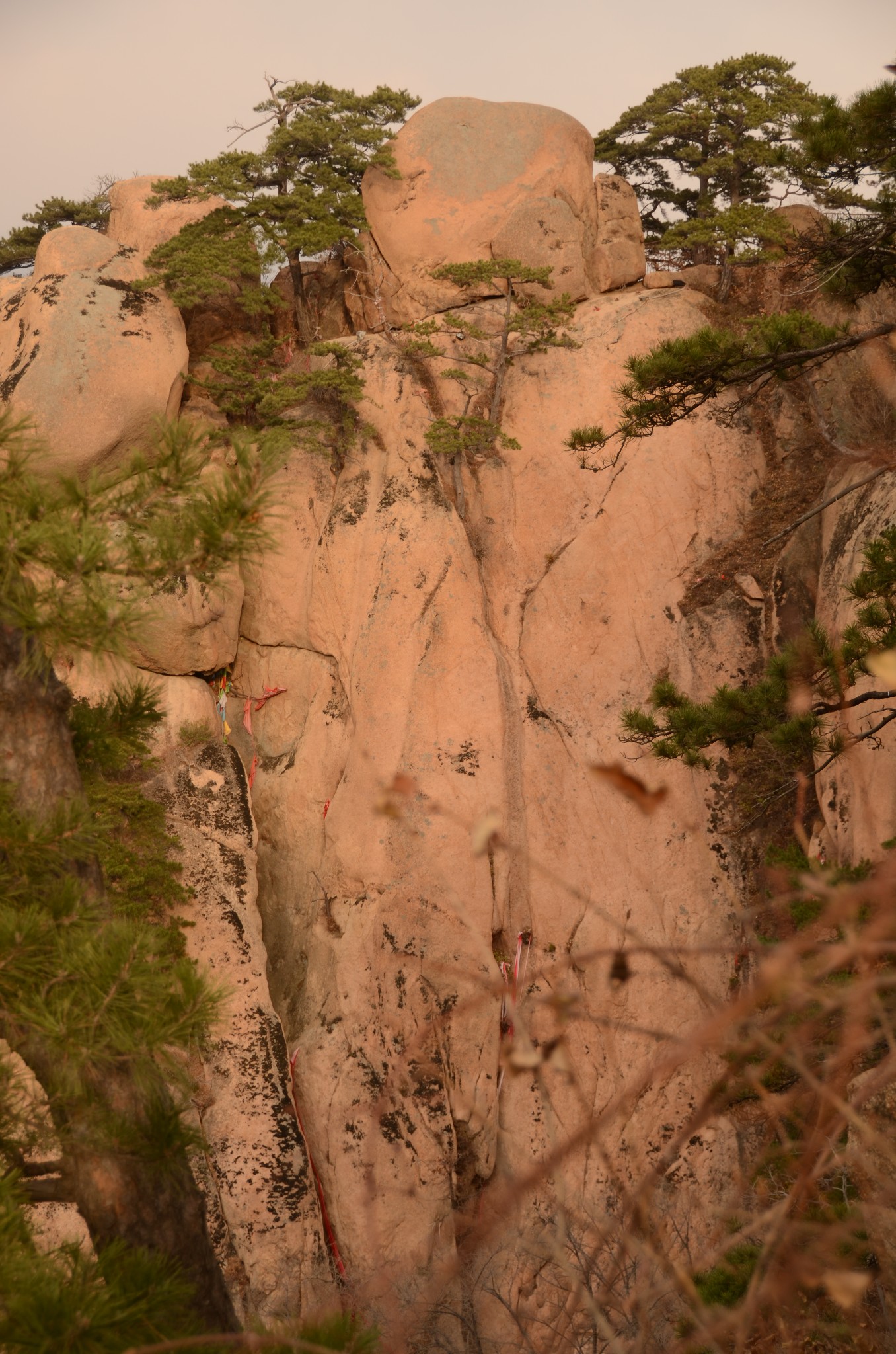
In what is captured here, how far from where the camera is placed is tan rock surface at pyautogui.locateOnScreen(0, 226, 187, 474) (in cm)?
989

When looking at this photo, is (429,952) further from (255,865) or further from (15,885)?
(15,885)

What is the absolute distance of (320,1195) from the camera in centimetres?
855

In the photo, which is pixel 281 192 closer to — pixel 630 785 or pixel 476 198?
pixel 476 198

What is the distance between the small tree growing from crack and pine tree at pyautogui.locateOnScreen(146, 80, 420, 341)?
1.45m

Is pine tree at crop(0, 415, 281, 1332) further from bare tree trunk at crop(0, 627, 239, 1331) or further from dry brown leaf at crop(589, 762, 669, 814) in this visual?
dry brown leaf at crop(589, 762, 669, 814)

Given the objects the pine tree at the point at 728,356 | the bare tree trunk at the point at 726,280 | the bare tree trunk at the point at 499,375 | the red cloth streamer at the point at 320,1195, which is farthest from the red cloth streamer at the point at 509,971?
the bare tree trunk at the point at 726,280

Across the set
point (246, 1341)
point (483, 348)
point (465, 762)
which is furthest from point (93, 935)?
point (483, 348)

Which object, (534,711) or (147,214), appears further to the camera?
(147,214)

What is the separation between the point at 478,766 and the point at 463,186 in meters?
6.35

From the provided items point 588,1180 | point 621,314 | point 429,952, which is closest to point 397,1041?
point 429,952

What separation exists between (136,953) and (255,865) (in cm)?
695

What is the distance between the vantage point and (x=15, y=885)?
3.07m

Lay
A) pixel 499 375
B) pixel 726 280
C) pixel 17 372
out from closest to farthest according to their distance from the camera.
Answer: pixel 17 372 → pixel 499 375 → pixel 726 280

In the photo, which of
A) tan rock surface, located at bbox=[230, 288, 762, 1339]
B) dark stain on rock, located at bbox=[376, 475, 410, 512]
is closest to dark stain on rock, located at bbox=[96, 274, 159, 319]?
tan rock surface, located at bbox=[230, 288, 762, 1339]
